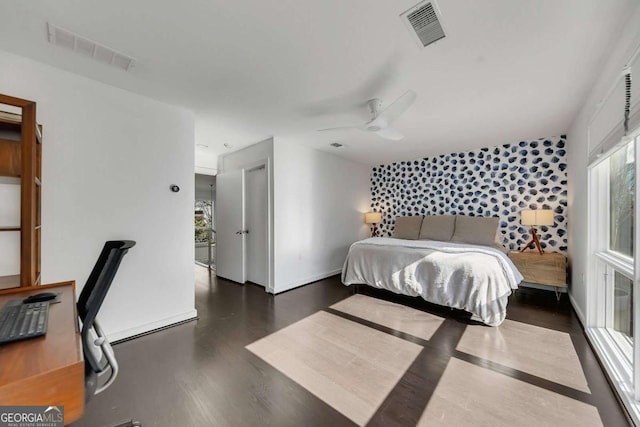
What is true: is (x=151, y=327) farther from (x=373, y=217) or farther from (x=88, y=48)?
(x=373, y=217)

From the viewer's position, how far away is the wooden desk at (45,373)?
25.5 inches

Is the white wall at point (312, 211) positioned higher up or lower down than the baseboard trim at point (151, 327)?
higher up

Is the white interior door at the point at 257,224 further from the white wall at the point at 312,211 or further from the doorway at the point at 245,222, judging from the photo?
the white wall at the point at 312,211

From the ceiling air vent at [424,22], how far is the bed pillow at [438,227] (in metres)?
3.47

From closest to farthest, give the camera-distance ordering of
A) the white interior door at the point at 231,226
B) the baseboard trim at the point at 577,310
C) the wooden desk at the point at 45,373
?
the wooden desk at the point at 45,373, the baseboard trim at the point at 577,310, the white interior door at the point at 231,226

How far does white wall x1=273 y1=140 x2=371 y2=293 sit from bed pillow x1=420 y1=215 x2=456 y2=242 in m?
1.44

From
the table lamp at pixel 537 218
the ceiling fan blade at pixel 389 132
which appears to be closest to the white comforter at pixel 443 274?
the table lamp at pixel 537 218

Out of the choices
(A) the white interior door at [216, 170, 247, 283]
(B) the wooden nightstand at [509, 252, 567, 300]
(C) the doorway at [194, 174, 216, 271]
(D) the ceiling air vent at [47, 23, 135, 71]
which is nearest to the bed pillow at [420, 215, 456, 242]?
(B) the wooden nightstand at [509, 252, 567, 300]

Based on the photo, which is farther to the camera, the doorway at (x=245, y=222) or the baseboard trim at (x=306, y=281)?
the doorway at (x=245, y=222)

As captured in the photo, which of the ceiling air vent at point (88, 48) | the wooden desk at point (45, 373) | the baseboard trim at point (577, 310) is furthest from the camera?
the baseboard trim at point (577, 310)

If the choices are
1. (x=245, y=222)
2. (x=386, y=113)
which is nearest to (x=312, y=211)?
(x=245, y=222)

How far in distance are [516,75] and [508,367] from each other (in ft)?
7.72

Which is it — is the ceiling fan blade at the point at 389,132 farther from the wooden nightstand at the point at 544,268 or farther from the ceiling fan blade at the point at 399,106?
the wooden nightstand at the point at 544,268

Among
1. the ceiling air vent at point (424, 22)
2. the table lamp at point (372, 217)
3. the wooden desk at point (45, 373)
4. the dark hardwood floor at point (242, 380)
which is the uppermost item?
the ceiling air vent at point (424, 22)
